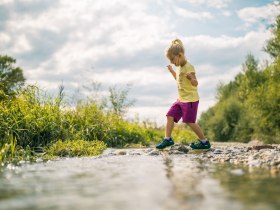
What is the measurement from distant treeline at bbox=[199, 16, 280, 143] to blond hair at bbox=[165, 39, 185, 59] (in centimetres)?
2156

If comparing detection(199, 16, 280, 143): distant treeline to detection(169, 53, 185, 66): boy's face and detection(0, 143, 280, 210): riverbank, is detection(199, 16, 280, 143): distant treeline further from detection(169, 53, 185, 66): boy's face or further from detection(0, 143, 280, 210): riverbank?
detection(0, 143, 280, 210): riverbank

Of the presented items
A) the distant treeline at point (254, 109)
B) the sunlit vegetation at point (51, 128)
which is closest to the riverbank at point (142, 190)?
the sunlit vegetation at point (51, 128)

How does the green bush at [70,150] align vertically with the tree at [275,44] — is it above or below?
below

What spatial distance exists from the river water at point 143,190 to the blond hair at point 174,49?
3.86 metres

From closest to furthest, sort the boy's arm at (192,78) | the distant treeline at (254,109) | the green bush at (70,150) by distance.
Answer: the green bush at (70,150) < the boy's arm at (192,78) < the distant treeline at (254,109)

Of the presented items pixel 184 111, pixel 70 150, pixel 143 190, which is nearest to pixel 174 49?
pixel 184 111

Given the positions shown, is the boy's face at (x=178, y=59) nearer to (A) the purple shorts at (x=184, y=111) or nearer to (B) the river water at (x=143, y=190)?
(A) the purple shorts at (x=184, y=111)

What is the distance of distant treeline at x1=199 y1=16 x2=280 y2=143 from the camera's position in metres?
28.1

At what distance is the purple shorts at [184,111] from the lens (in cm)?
735

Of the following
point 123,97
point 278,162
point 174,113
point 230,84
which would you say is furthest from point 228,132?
point 278,162

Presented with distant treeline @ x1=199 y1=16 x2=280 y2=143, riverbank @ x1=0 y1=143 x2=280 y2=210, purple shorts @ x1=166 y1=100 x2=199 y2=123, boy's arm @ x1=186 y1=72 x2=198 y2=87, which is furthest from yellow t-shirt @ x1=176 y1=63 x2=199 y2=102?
distant treeline @ x1=199 y1=16 x2=280 y2=143

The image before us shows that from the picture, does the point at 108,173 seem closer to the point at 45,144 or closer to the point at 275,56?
the point at 45,144

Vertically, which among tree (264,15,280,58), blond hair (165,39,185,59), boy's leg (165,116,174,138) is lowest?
boy's leg (165,116,174,138)

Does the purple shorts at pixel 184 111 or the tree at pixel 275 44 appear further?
the tree at pixel 275 44
